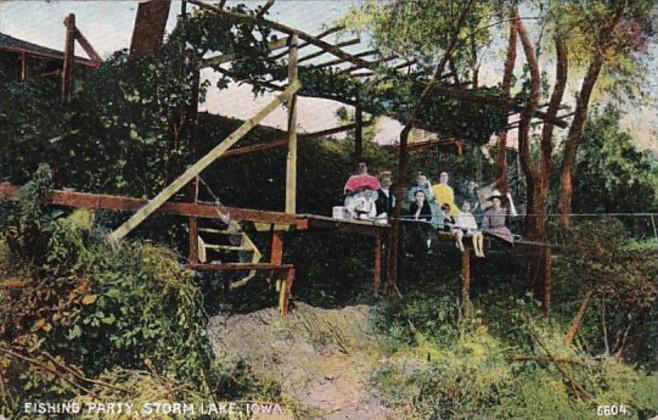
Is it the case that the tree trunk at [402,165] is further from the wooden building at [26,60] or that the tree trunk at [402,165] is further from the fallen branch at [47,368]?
the wooden building at [26,60]

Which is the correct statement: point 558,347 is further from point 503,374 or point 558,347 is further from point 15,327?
point 15,327

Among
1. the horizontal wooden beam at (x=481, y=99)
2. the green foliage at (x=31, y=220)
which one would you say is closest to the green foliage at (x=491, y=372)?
the horizontal wooden beam at (x=481, y=99)

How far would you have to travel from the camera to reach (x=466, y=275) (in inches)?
173

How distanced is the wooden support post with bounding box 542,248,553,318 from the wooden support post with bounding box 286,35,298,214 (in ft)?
4.95

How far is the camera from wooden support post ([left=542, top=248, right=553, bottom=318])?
14.7 ft

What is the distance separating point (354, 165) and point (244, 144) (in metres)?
0.64

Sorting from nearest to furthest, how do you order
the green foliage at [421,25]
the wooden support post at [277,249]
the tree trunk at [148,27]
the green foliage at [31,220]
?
1. the green foliage at [31,220]
2. the tree trunk at [148,27]
3. the wooden support post at [277,249]
4. the green foliage at [421,25]

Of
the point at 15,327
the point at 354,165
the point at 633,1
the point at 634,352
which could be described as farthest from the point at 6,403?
the point at 633,1

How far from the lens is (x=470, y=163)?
14.4ft

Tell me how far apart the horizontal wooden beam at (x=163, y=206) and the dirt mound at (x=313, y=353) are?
0.44 m

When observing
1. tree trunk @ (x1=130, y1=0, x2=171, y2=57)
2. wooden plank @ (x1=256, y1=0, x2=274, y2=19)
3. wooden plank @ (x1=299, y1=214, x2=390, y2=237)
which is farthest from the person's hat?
tree trunk @ (x1=130, y1=0, x2=171, y2=57)

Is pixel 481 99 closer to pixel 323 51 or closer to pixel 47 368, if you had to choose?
pixel 323 51

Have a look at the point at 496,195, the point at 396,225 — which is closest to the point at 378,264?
the point at 396,225

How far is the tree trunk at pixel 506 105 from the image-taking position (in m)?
4.32
